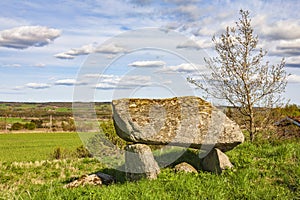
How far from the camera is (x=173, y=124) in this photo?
10680 mm

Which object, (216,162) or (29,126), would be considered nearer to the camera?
(216,162)

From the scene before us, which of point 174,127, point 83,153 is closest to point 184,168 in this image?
point 174,127

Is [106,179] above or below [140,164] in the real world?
below

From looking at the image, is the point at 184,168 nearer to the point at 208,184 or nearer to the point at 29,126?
the point at 208,184

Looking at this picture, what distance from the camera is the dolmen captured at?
1041 cm

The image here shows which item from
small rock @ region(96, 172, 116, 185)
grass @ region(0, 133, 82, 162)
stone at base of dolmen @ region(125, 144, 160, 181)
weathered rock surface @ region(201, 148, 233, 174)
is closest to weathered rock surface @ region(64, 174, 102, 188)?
small rock @ region(96, 172, 116, 185)

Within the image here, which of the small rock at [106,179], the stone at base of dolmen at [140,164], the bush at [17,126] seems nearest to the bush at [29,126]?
the bush at [17,126]

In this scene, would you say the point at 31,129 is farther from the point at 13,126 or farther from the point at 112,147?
the point at 112,147

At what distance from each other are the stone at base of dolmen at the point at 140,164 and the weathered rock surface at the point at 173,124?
48 centimetres

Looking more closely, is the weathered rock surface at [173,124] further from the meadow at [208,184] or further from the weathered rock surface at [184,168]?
the meadow at [208,184]

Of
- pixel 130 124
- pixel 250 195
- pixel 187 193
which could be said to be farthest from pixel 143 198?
pixel 130 124

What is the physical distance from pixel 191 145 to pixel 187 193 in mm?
3400

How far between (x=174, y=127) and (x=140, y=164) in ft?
5.37

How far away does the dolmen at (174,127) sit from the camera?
1041 centimetres
